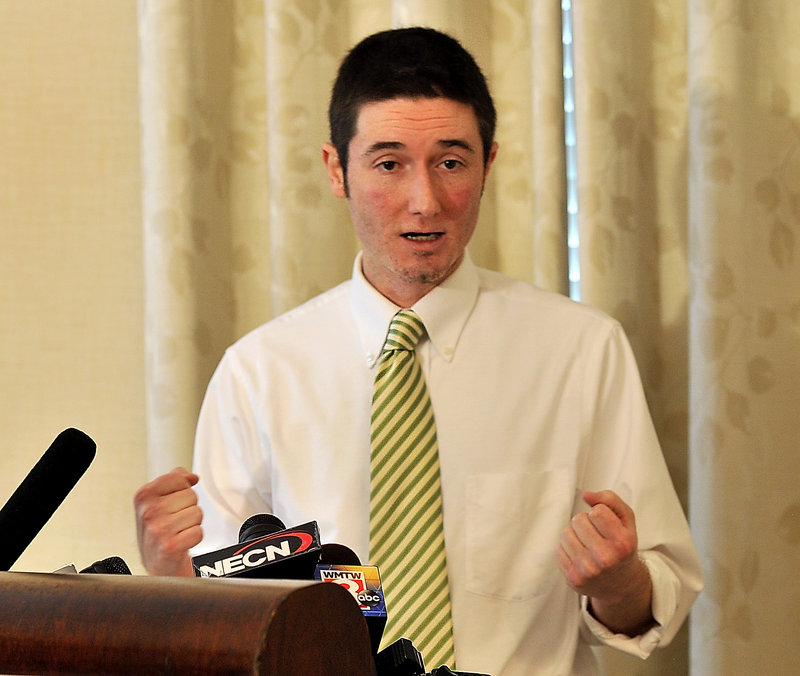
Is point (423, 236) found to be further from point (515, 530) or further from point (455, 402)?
point (515, 530)

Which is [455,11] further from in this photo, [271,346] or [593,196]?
[271,346]

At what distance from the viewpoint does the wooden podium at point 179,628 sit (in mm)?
298

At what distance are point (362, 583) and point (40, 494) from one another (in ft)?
0.79

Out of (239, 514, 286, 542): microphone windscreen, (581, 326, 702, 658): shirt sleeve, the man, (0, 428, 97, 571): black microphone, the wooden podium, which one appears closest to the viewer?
the wooden podium

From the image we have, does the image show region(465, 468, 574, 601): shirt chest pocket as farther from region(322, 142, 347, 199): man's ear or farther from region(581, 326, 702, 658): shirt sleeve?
region(322, 142, 347, 199): man's ear

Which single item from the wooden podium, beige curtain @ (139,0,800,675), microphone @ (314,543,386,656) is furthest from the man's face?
the wooden podium

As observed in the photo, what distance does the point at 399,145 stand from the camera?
1.38 m

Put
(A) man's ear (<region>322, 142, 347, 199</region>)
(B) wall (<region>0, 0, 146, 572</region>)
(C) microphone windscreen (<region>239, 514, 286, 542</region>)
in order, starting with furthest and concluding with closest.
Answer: (B) wall (<region>0, 0, 146, 572</region>) < (A) man's ear (<region>322, 142, 347, 199</region>) < (C) microphone windscreen (<region>239, 514, 286, 542</region>)

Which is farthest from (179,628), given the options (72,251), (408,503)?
(72,251)

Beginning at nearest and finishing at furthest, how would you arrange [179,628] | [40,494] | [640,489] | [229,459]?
1. [179,628]
2. [40,494]
3. [640,489]
4. [229,459]

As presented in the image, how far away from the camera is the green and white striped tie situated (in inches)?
50.7

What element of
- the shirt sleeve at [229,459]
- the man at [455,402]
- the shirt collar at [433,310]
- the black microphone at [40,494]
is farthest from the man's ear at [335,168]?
the black microphone at [40,494]

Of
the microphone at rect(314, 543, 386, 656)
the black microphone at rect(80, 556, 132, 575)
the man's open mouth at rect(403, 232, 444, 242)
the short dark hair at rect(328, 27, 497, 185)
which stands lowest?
the microphone at rect(314, 543, 386, 656)

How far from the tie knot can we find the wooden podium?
1.06 m
